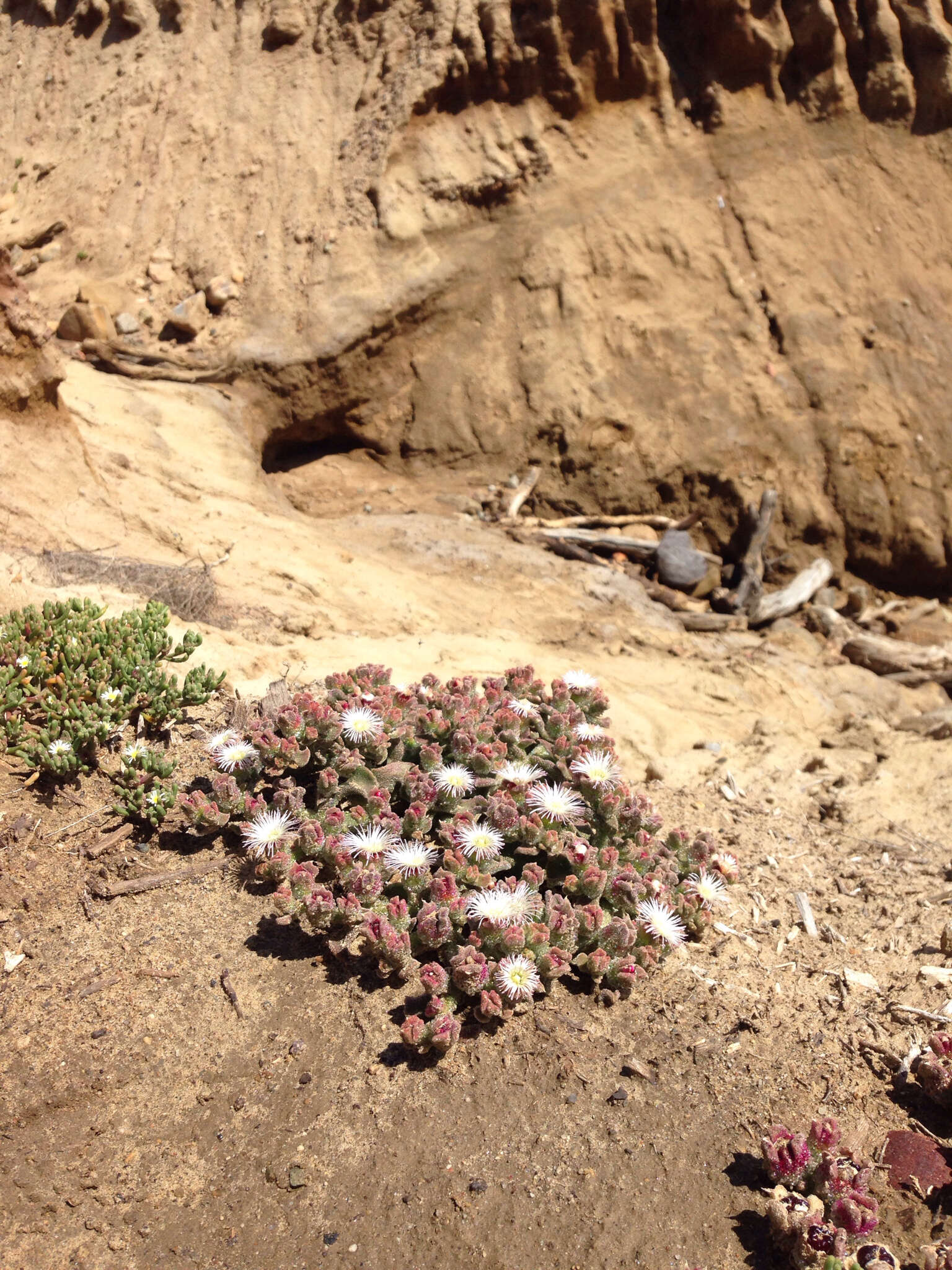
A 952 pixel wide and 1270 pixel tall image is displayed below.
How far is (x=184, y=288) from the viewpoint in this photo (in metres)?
8.34

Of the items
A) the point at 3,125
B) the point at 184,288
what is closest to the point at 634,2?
the point at 184,288

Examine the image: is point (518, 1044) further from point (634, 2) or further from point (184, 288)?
point (634, 2)

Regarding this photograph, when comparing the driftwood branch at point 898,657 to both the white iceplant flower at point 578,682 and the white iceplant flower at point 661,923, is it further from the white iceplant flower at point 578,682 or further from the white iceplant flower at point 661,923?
the white iceplant flower at point 661,923

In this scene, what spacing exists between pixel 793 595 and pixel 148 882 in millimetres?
6280

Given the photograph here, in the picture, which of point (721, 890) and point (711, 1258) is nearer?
point (711, 1258)

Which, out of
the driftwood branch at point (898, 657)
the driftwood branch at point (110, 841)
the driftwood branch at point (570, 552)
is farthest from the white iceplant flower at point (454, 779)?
the driftwood branch at point (898, 657)

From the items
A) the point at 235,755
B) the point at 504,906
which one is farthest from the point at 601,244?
the point at 504,906

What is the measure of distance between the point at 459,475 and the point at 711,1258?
7.12 m

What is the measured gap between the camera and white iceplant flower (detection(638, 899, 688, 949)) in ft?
9.00

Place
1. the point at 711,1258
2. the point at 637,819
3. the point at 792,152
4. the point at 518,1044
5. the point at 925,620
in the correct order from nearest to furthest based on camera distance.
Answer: the point at 711,1258, the point at 518,1044, the point at 637,819, the point at 925,620, the point at 792,152

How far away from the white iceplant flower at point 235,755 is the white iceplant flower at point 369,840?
0.44m

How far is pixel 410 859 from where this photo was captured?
272 cm

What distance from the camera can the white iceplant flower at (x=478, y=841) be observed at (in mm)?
2744

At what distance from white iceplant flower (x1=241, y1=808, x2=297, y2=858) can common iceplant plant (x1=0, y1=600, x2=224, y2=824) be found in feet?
1.08
